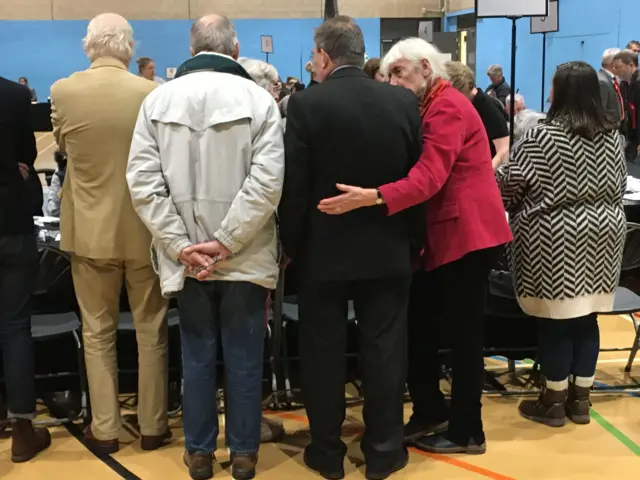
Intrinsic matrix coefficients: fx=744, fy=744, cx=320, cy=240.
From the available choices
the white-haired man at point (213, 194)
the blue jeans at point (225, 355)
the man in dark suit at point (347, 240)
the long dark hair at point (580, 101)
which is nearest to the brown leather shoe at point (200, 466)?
the blue jeans at point (225, 355)

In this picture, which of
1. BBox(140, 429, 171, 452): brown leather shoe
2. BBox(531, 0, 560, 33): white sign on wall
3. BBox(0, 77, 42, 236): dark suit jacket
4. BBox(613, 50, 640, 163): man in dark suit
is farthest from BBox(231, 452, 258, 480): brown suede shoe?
BBox(531, 0, 560, 33): white sign on wall

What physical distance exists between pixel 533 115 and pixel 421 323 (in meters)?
1.35

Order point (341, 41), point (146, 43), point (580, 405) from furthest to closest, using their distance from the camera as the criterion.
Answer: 1. point (146, 43)
2. point (580, 405)
3. point (341, 41)

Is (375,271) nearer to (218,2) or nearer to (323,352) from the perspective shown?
(323,352)

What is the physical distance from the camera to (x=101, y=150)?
2473 millimetres

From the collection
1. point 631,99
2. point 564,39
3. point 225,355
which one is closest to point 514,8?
point 225,355

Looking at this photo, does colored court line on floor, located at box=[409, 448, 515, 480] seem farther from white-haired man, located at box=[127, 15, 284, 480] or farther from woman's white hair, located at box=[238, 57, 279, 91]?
woman's white hair, located at box=[238, 57, 279, 91]

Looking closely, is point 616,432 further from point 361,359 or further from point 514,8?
point 514,8

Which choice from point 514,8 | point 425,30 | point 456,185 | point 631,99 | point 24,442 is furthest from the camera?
point 425,30

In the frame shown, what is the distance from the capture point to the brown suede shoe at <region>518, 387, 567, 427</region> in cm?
291

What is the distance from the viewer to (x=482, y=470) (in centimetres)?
257

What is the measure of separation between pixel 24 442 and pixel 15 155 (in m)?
1.02

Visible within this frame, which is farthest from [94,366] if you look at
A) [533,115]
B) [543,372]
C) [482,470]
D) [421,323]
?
[533,115]

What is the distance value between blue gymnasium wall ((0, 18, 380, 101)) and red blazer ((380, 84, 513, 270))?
47.2 ft
